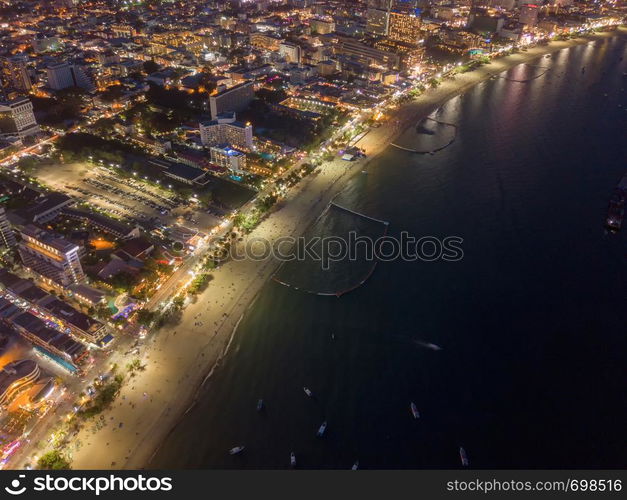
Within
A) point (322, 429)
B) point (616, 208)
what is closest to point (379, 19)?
point (616, 208)

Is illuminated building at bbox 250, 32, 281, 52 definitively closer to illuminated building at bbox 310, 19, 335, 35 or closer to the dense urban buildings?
the dense urban buildings

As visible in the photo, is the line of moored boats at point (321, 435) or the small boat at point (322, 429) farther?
the small boat at point (322, 429)

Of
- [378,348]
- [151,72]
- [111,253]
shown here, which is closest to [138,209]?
[111,253]

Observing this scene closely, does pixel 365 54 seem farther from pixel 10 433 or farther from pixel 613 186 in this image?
pixel 10 433

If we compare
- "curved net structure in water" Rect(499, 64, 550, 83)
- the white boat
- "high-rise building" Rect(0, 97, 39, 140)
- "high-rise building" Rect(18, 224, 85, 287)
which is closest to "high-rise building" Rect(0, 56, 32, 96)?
"high-rise building" Rect(0, 97, 39, 140)

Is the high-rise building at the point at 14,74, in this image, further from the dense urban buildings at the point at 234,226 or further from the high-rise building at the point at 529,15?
the high-rise building at the point at 529,15

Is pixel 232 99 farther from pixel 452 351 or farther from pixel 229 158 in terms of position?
pixel 452 351

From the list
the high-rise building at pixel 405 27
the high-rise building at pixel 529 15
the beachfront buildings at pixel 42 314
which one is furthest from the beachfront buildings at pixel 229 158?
the high-rise building at pixel 529 15
